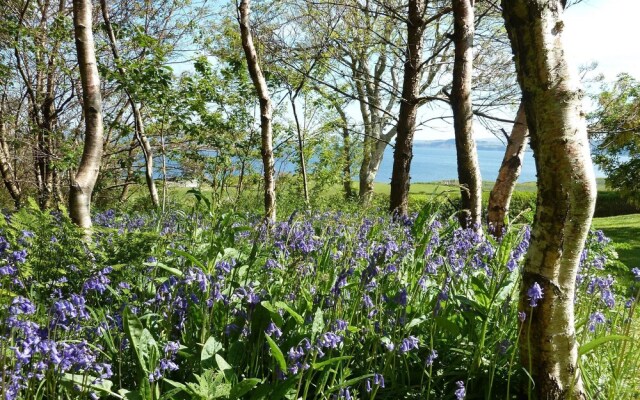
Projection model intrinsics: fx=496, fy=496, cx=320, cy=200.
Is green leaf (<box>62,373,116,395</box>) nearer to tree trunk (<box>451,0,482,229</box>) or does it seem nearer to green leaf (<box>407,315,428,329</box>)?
green leaf (<box>407,315,428,329</box>)

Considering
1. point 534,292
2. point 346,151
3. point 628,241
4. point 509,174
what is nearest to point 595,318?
point 534,292

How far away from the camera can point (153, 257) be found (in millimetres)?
2996

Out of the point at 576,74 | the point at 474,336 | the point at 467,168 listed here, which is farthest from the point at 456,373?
the point at 467,168

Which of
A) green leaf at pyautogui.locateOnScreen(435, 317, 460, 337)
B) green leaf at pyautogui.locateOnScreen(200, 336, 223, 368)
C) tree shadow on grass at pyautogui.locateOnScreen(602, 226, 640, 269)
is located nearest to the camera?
green leaf at pyautogui.locateOnScreen(200, 336, 223, 368)

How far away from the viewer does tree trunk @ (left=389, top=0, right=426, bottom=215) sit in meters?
6.61

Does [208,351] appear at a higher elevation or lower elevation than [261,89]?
lower

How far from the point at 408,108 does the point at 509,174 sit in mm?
1690

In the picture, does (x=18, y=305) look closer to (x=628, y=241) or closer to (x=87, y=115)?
(x=87, y=115)

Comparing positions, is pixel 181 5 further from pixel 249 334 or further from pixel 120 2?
pixel 249 334

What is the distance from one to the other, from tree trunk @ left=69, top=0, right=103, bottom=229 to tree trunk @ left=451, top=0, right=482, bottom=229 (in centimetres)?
311

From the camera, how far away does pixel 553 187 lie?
195cm

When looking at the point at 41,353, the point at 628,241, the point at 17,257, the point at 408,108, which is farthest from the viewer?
the point at 628,241

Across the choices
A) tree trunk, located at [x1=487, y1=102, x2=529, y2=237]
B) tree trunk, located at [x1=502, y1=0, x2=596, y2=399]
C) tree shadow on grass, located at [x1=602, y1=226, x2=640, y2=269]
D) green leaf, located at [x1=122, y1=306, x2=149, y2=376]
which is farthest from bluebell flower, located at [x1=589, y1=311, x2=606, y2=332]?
tree shadow on grass, located at [x1=602, y1=226, x2=640, y2=269]

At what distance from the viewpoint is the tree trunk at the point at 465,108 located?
15.0ft
